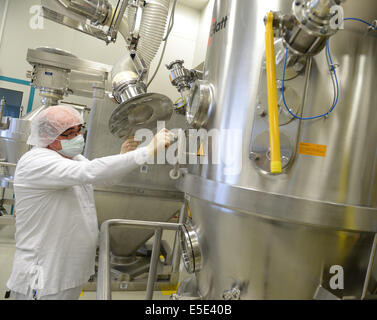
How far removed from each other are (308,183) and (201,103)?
1.32 feet

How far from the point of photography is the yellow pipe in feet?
1.80

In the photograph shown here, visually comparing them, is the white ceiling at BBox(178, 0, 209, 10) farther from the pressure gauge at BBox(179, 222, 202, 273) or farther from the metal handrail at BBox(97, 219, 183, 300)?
the pressure gauge at BBox(179, 222, 202, 273)

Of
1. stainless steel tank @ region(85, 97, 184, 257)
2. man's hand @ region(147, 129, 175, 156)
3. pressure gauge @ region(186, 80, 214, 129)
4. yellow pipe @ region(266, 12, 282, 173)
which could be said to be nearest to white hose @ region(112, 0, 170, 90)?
stainless steel tank @ region(85, 97, 184, 257)

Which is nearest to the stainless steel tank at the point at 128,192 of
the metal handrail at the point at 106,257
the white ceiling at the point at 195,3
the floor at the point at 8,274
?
the floor at the point at 8,274

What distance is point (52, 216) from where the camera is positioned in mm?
1182

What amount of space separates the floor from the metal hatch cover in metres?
1.39

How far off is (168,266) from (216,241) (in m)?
1.60

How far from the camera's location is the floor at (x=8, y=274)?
6.46 feet

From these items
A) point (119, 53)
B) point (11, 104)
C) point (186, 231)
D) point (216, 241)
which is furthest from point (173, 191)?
point (11, 104)

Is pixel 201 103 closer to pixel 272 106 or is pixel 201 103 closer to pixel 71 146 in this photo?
pixel 272 106

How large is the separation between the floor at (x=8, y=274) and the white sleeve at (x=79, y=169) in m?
1.18

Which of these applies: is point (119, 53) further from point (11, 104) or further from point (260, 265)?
point (260, 265)
